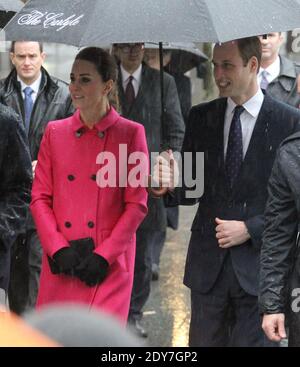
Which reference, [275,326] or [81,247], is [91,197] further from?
[275,326]

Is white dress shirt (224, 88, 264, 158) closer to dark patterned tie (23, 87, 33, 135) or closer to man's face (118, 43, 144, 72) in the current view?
dark patterned tie (23, 87, 33, 135)

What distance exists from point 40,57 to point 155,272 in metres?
2.42

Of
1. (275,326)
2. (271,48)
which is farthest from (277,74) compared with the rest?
(275,326)

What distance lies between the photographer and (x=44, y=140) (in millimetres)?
5445

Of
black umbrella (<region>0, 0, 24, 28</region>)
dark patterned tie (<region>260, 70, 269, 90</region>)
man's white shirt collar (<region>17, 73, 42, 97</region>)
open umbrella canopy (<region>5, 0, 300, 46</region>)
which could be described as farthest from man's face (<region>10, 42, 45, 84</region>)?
open umbrella canopy (<region>5, 0, 300, 46</region>)

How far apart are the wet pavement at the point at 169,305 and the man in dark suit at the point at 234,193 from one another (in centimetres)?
Result: 173

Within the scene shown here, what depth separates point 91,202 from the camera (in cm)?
528

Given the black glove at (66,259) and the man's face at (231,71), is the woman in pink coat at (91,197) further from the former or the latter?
the man's face at (231,71)

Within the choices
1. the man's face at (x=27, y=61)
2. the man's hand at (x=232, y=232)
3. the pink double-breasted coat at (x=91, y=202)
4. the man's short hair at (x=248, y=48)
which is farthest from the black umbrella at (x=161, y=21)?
the man's face at (x=27, y=61)

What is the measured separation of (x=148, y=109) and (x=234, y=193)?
2.79 metres

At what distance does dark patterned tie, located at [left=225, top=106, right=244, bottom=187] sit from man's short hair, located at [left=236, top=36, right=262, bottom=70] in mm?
282

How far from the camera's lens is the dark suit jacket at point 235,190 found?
506cm

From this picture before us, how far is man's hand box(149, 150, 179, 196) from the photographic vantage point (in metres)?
5.19
